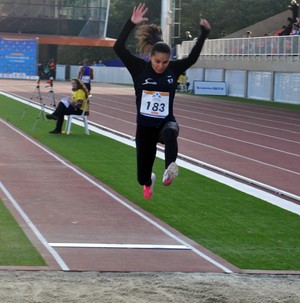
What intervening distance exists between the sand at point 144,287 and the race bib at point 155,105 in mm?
1454

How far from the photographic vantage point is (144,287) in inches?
323

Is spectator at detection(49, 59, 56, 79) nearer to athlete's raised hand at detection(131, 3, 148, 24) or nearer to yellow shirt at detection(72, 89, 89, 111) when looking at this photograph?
yellow shirt at detection(72, 89, 89, 111)

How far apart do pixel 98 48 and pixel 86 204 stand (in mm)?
78522

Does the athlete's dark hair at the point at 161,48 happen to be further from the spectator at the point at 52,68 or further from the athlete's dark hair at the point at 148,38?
the spectator at the point at 52,68

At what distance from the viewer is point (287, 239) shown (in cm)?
1114

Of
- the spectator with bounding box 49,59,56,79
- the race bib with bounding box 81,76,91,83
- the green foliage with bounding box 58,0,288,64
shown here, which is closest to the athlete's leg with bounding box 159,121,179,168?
→ the race bib with bounding box 81,76,91,83

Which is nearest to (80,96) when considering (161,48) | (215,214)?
(215,214)

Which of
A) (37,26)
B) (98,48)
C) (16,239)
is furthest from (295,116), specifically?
(98,48)

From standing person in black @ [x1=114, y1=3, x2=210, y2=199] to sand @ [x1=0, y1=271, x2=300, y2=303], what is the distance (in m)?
1.09

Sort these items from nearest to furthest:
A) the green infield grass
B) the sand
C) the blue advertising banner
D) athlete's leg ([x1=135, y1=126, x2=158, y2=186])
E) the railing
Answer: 1. the sand
2. athlete's leg ([x1=135, y1=126, x2=158, y2=186])
3. the green infield grass
4. the railing
5. the blue advertising banner

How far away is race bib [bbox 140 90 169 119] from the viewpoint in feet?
29.6

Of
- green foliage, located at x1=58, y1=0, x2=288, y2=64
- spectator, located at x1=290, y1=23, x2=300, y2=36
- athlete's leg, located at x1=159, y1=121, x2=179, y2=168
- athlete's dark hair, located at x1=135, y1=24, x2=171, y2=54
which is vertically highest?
green foliage, located at x1=58, y1=0, x2=288, y2=64

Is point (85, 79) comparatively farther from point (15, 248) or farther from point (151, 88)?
point (151, 88)

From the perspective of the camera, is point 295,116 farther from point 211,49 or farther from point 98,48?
point 98,48
